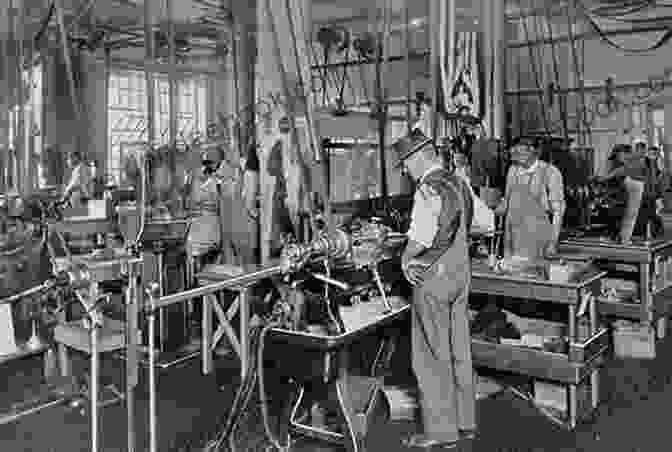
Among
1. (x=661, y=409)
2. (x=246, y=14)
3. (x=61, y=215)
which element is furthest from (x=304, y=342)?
(x=246, y=14)

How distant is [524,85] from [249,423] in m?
9.60

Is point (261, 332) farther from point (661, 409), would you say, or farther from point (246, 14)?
point (246, 14)

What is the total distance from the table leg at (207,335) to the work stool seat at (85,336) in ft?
2.17

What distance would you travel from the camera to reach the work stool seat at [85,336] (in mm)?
4375

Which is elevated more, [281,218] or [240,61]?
[240,61]

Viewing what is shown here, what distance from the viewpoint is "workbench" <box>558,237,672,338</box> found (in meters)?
5.61

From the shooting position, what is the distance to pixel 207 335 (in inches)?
208

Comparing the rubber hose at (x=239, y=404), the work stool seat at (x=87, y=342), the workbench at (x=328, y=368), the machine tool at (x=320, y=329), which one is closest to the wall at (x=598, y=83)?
the machine tool at (x=320, y=329)

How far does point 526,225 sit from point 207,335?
8.33 feet

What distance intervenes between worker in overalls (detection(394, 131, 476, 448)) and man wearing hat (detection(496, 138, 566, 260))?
4.87ft

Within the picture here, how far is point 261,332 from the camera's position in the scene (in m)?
3.42

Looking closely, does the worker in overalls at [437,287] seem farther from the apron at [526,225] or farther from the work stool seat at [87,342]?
the work stool seat at [87,342]

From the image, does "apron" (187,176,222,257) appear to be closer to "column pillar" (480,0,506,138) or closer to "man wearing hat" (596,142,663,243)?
"column pillar" (480,0,506,138)

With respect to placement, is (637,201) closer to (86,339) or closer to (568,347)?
(568,347)
